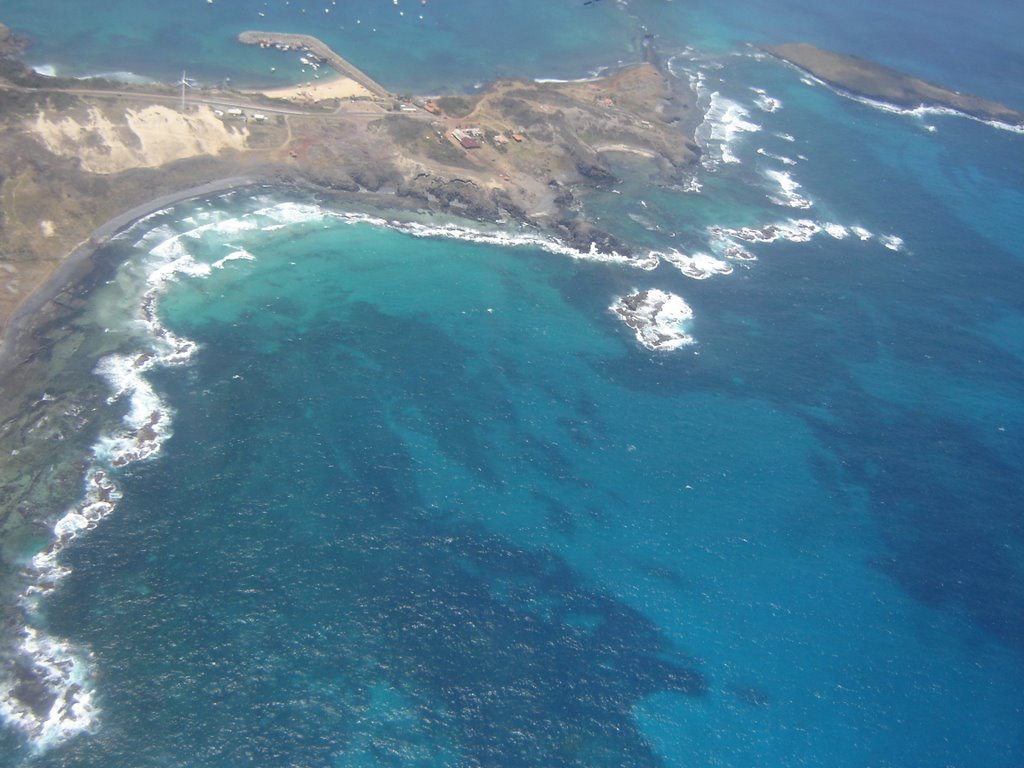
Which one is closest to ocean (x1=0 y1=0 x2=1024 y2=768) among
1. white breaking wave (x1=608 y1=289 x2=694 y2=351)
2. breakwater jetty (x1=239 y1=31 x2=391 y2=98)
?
white breaking wave (x1=608 y1=289 x2=694 y2=351)

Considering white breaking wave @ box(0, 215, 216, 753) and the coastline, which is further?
the coastline

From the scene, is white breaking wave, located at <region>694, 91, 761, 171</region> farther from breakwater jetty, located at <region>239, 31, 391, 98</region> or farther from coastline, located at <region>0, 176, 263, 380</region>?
coastline, located at <region>0, 176, 263, 380</region>

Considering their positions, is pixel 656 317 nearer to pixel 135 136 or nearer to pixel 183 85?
pixel 135 136

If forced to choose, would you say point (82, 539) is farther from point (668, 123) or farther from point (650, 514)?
point (668, 123)

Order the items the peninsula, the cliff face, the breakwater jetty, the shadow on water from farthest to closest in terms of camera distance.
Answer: the breakwater jetty
the cliff face
the peninsula
the shadow on water

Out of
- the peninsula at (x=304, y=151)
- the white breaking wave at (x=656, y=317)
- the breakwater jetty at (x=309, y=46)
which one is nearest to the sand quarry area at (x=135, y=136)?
the peninsula at (x=304, y=151)

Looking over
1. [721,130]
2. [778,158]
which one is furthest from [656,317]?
[721,130]

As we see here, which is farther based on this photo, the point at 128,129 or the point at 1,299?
the point at 128,129

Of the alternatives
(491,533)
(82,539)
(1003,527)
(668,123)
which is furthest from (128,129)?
(1003,527)
